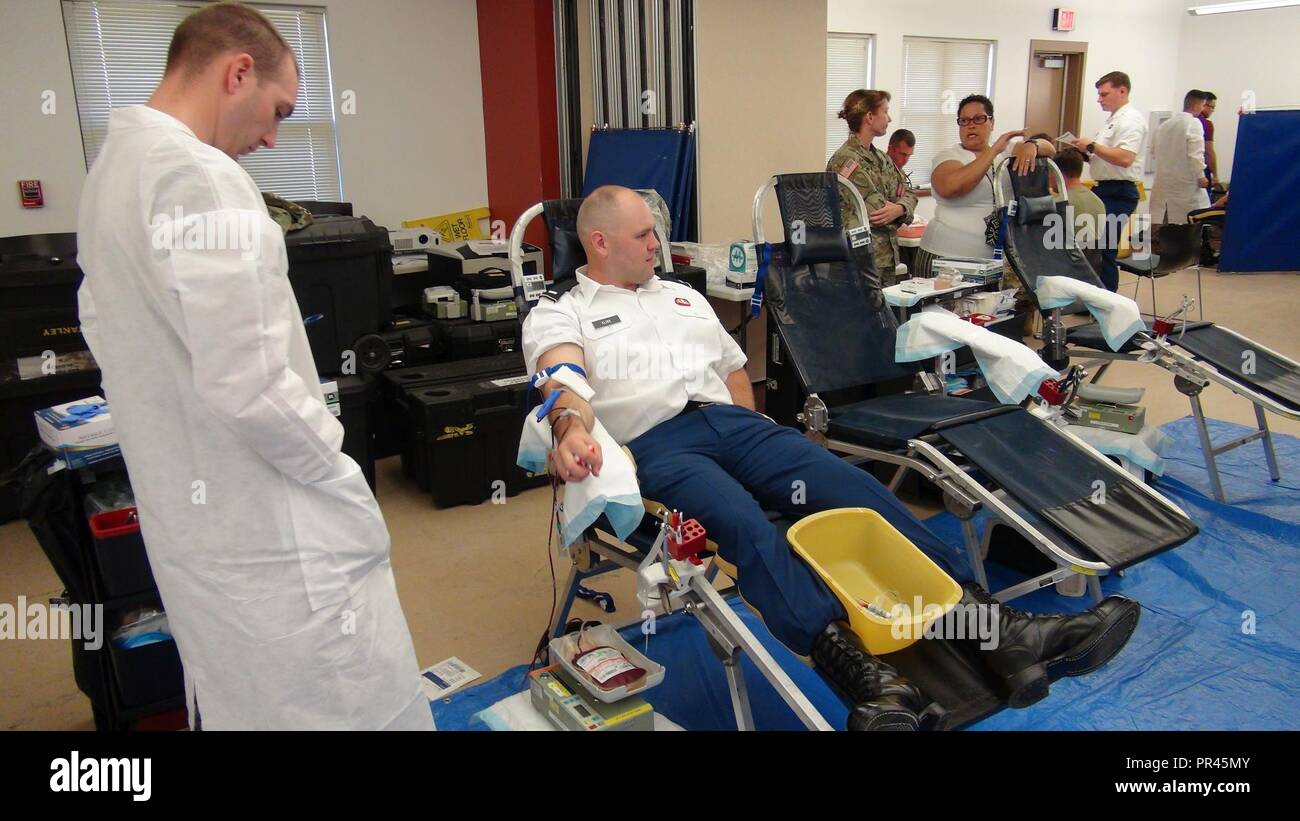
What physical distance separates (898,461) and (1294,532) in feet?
5.49

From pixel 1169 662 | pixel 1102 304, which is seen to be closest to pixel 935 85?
pixel 1102 304

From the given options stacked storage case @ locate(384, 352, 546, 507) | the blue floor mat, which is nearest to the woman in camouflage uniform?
the blue floor mat

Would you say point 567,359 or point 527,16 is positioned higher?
point 527,16

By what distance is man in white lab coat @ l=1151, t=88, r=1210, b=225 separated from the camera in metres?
8.12

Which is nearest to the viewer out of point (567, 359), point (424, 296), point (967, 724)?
point (967, 724)

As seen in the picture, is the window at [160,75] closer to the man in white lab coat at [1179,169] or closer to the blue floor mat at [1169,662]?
the blue floor mat at [1169,662]

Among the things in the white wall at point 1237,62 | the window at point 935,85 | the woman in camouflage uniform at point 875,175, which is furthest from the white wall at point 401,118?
the white wall at point 1237,62

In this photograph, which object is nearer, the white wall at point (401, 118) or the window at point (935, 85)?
the white wall at point (401, 118)

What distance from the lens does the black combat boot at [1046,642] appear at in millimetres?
1958

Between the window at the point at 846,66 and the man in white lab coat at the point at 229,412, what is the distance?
7641mm

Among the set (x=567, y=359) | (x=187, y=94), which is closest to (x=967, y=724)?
(x=567, y=359)

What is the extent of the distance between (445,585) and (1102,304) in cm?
277
